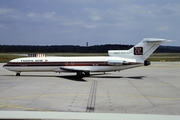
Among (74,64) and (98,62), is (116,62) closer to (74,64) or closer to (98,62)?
(98,62)

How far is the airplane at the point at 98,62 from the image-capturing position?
112ft

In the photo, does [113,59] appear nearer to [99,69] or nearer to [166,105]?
[99,69]

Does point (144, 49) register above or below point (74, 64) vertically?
above

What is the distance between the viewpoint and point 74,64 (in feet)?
118

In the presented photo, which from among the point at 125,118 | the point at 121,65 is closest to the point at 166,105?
the point at 125,118

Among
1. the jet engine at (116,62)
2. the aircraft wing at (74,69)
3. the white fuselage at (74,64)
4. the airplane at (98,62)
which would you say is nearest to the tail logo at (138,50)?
the airplane at (98,62)

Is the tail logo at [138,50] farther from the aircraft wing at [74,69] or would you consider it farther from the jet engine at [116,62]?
the aircraft wing at [74,69]

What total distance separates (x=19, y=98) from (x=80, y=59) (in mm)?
18318

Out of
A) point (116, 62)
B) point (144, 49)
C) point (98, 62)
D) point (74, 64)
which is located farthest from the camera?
point (74, 64)

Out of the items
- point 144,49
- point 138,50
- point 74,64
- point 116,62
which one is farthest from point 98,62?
point 144,49

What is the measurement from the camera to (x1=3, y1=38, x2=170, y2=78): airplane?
112 feet

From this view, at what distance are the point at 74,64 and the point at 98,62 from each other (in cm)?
328

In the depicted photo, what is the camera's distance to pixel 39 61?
3662cm

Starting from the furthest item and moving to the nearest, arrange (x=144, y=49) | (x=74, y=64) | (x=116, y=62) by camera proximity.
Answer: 1. (x=74, y=64)
2. (x=144, y=49)
3. (x=116, y=62)
